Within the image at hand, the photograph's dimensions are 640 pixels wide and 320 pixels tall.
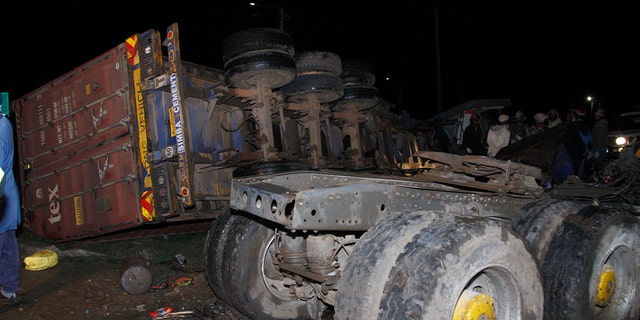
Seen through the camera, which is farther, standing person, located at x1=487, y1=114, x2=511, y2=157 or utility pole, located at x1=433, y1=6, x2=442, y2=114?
utility pole, located at x1=433, y1=6, x2=442, y2=114

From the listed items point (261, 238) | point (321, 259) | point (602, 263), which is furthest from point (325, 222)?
point (602, 263)

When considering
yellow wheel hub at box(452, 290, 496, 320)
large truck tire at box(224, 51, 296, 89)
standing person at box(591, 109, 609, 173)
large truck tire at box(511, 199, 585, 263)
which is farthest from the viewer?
standing person at box(591, 109, 609, 173)

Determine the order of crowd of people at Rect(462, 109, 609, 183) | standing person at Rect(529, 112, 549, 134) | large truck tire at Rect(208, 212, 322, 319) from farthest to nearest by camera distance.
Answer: standing person at Rect(529, 112, 549, 134) < crowd of people at Rect(462, 109, 609, 183) < large truck tire at Rect(208, 212, 322, 319)

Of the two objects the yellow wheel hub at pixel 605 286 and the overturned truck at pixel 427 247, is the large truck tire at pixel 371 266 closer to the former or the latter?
the overturned truck at pixel 427 247

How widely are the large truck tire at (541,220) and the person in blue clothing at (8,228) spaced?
187 inches

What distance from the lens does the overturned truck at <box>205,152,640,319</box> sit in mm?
2021

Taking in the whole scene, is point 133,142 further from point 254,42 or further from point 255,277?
point 255,277

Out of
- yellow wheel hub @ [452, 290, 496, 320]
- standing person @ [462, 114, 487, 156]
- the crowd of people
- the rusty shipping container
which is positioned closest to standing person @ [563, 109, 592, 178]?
the crowd of people

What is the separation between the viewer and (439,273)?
195 centimetres

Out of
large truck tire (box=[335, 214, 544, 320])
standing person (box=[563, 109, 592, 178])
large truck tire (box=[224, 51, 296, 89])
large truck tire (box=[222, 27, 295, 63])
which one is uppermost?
large truck tire (box=[222, 27, 295, 63])

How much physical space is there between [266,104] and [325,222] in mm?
3656

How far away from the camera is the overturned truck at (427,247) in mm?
2021

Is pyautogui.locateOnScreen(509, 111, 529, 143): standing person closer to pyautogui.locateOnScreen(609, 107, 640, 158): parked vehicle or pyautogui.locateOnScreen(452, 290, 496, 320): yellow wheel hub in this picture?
pyautogui.locateOnScreen(609, 107, 640, 158): parked vehicle

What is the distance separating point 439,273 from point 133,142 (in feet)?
14.2
